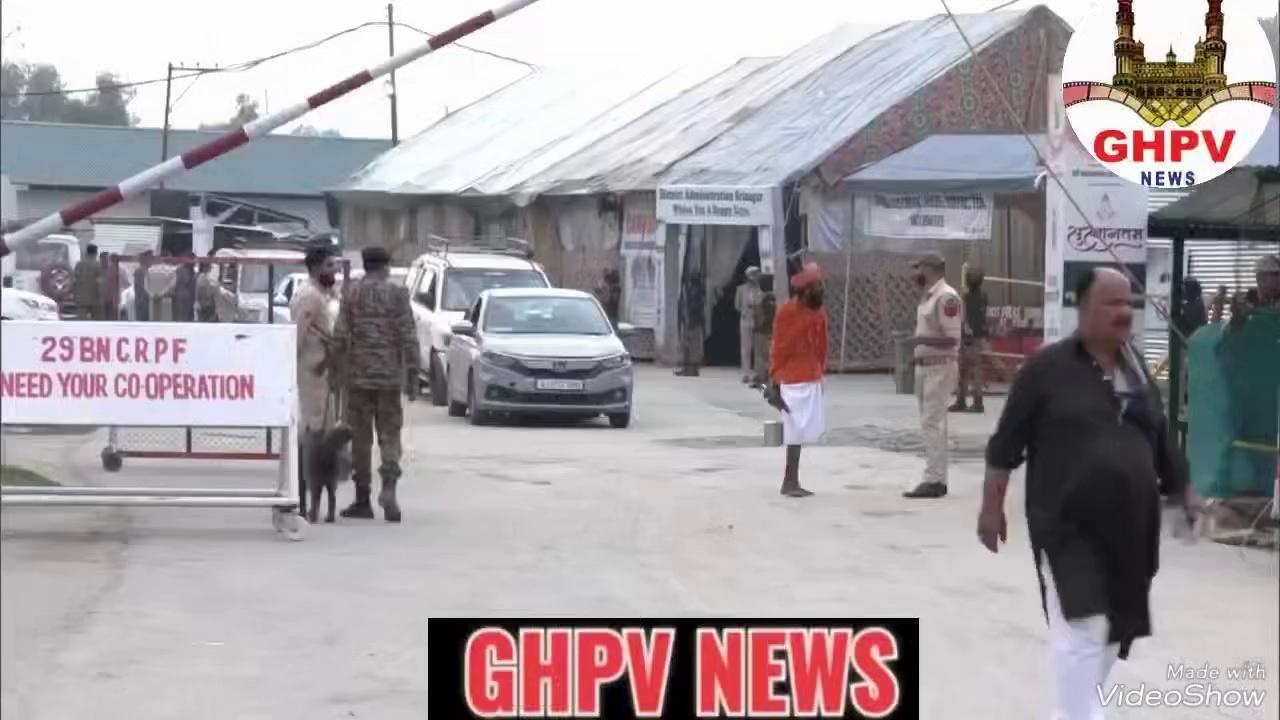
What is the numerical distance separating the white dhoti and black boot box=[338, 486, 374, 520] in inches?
119

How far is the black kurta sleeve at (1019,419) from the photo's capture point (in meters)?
6.05

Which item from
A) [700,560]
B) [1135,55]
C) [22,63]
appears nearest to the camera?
[22,63]

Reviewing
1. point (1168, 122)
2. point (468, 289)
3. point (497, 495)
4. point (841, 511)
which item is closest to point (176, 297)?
point (497, 495)

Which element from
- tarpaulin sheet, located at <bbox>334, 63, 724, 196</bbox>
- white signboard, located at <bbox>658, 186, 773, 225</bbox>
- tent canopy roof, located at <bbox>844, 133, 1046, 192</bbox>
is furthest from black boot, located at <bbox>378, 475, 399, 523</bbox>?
tarpaulin sheet, located at <bbox>334, 63, 724, 196</bbox>

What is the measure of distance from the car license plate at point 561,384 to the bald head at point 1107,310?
14.4 metres

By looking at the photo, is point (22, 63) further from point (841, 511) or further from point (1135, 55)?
point (841, 511)

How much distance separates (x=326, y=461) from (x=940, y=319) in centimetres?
422

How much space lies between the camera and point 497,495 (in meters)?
14.1

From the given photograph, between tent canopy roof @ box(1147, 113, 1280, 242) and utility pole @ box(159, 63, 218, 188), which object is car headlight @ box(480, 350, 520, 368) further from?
utility pole @ box(159, 63, 218, 188)

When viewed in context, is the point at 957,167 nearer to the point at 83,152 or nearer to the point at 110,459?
the point at 110,459

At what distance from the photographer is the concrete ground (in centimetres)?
754

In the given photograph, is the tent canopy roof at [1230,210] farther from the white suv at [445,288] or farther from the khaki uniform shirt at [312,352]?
the white suv at [445,288]

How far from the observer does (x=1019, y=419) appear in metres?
6.09

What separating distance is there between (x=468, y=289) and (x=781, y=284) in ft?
16.8
